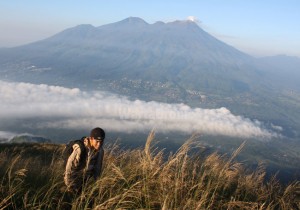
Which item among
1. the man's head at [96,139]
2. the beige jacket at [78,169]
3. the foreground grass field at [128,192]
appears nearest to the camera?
the foreground grass field at [128,192]

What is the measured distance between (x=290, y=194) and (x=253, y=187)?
0.74 m

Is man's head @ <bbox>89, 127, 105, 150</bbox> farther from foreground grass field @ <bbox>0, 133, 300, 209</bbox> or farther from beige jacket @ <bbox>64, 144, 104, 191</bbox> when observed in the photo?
foreground grass field @ <bbox>0, 133, 300, 209</bbox>

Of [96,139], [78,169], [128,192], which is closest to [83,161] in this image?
[78,169]

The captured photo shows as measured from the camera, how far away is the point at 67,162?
5.65m

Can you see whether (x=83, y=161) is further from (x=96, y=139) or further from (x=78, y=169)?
(x=96, y=139)

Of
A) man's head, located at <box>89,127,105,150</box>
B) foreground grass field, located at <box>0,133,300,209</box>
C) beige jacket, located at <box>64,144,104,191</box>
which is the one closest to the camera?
foreground grass field, located at <box>0,133,300,209</box>

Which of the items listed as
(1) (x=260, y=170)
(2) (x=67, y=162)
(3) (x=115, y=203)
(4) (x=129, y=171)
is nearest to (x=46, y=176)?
(2) (x=67, y=162)

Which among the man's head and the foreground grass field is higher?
the man's head

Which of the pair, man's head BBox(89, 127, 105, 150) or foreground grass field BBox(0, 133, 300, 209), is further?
man's head BBox(89, 127, 105, 150)

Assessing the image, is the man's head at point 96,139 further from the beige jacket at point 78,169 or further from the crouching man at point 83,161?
the beige jacket at point 78,169

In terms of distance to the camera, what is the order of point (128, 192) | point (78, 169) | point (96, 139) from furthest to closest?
point (96, 139) → point (78, 169) → point (128, 192)

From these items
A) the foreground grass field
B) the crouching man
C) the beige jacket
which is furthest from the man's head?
the foreground grass field

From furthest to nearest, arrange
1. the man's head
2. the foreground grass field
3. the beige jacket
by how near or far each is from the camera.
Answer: the man's head
the beige jacket
the foreground grass field

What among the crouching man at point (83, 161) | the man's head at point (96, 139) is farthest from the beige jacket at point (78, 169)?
Result: the man's head at point (96, 139)
